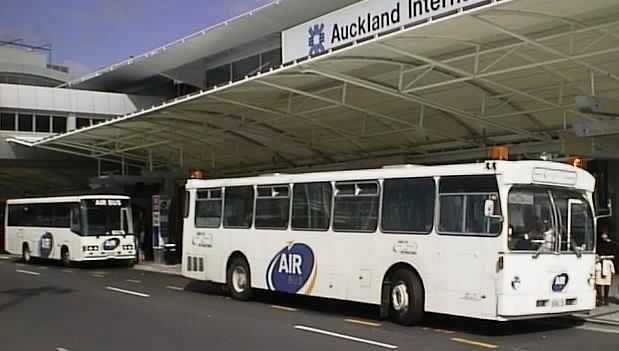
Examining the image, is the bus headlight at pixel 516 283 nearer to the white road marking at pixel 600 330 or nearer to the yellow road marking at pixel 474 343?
the yellow road marking at pixel 474 343

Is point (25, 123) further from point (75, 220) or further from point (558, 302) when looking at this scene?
point (558, 302)

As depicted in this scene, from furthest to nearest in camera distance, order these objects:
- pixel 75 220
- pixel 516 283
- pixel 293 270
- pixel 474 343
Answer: pixel 75 220
pixel 293 270
pixel 516 283
pixel 474 343

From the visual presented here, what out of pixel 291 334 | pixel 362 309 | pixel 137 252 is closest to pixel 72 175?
pixel 137 252

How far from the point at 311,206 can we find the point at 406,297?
3.28 m

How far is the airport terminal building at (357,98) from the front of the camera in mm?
15070

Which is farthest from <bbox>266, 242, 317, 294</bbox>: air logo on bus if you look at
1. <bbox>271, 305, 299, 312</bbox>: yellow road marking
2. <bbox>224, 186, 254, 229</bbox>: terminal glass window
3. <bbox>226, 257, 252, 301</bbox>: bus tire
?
<bbox>224, 186, 254, 229</bbox>: terminal glass window

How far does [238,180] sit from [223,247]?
1657 millimetres

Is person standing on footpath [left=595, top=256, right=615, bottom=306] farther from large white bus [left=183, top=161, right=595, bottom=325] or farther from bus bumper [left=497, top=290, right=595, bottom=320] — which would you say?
bus bumper [left=497, top=290, right=595, bottom=320]

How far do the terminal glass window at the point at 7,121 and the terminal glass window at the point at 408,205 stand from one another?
Result: 111 feet

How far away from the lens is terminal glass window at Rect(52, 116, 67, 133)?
45.0 meters

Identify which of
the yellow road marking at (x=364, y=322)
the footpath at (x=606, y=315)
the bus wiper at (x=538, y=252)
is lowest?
the yellow road marking at (x=364, y=322)

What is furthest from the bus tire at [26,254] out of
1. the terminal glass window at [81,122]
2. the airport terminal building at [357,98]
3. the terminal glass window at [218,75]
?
→ the terminal glass window at [218,75]

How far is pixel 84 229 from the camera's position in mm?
30672

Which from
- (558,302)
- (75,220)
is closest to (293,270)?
(558,302)
